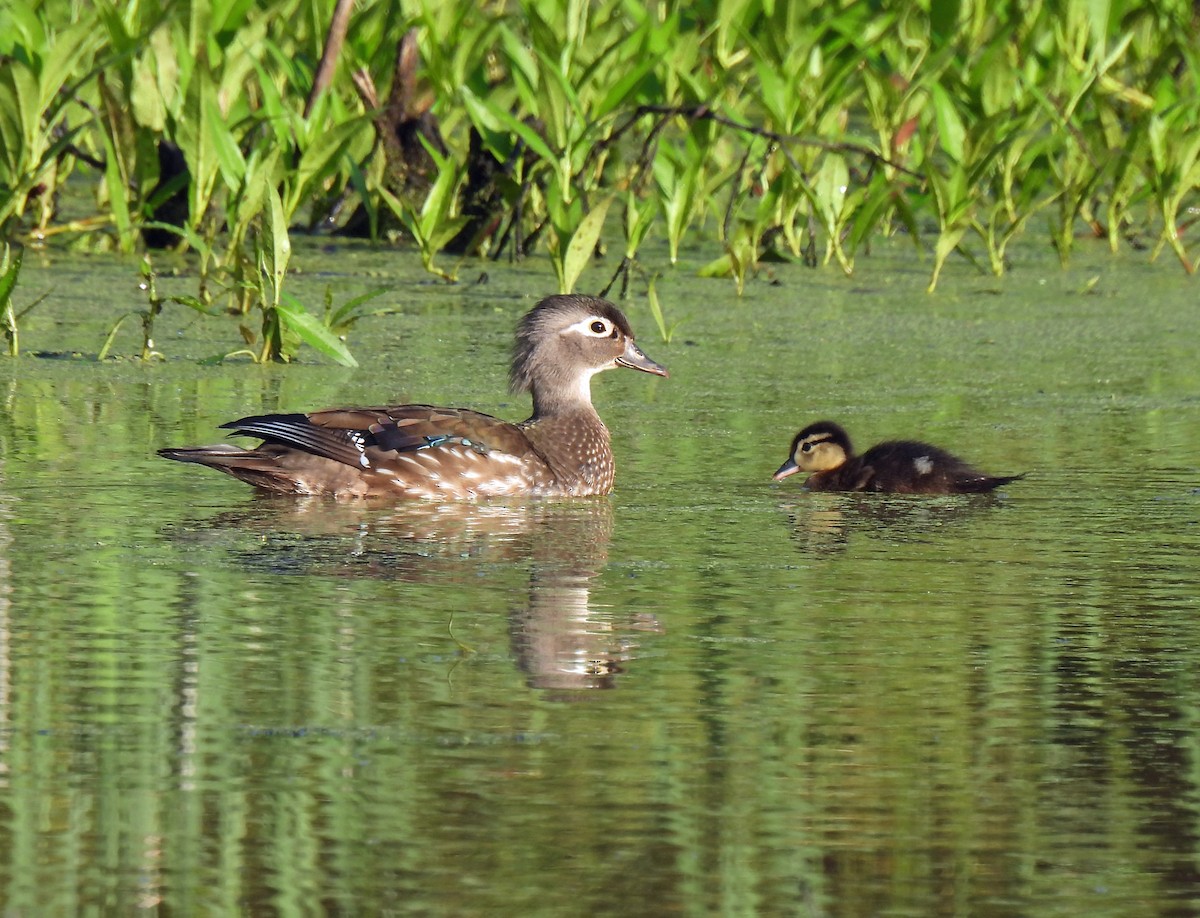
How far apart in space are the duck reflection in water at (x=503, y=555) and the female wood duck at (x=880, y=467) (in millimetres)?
682

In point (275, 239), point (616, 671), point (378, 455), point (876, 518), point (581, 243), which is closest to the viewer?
point (616, 671)

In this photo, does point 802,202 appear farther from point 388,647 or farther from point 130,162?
point 388,647

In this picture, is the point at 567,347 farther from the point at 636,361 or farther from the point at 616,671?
the point at 616,671

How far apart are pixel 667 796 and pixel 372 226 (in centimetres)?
775

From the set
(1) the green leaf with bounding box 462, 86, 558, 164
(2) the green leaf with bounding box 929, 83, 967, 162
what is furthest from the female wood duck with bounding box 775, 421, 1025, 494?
(2) the green leaf with bounding box 929, 83, 967, 162

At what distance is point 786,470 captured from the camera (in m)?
6.88

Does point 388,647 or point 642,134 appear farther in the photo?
point 642,134

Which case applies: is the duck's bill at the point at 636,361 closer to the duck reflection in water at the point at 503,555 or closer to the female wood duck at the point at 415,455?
the female wood duck at the point at 415,455

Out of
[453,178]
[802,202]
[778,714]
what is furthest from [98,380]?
[802,202]

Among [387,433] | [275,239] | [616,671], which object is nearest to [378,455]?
[387,433]

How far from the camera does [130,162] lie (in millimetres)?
10836

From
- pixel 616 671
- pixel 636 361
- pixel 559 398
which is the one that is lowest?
pixel 616 671

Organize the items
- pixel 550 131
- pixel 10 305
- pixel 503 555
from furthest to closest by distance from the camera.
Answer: pixel 550 131, pixel 10 305, pixel 503 555

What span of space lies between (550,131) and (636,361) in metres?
2.97
